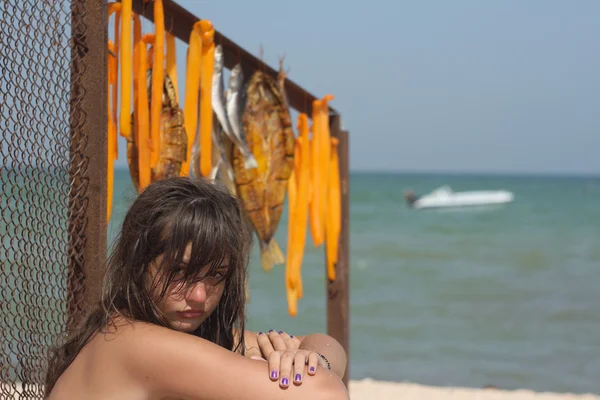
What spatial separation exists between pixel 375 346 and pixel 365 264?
783 cm

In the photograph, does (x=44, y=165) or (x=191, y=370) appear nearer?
(x=191, y=370)

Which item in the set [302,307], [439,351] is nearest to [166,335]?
[439,351]

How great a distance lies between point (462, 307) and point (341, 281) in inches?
301

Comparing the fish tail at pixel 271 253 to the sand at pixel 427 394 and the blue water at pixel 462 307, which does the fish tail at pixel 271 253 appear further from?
the sand at pixel 427 394

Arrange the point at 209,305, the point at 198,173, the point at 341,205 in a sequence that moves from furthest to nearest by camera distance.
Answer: the point at 341,205 → the point at 198,173 → the point at 209,305

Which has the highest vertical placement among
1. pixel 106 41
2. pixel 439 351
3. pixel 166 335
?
pixel 106 41

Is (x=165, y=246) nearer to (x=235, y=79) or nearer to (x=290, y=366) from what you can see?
(x=290, y=366)

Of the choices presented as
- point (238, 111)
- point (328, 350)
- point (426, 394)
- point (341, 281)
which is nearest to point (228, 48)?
point (238, 111)

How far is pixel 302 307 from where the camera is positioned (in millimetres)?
11984

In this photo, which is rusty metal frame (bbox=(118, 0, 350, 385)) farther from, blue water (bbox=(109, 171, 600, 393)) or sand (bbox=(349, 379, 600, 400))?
sand (bbox=(349, 379, 600, 400))

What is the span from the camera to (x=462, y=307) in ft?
40.4

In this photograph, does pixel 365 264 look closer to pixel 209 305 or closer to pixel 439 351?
pixel 439 351

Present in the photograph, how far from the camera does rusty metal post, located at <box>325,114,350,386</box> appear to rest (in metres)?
4.98

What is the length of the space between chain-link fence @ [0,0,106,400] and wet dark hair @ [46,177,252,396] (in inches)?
20.9
